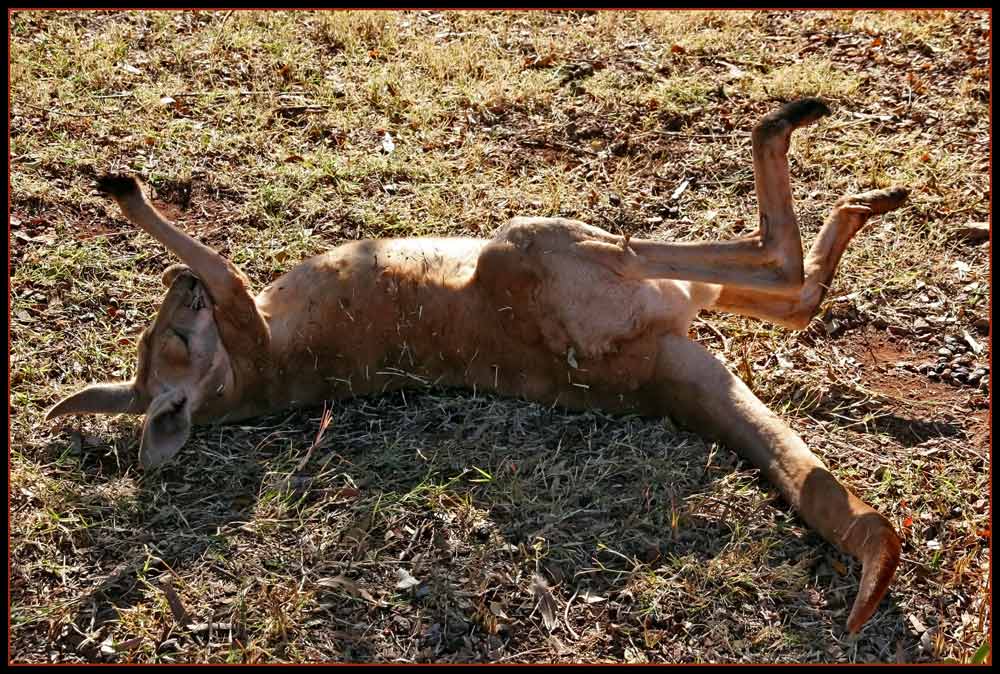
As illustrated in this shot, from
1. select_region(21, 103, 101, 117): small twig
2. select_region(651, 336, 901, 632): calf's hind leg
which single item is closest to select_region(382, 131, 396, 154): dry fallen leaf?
select_region(21, 103, 101, 117): small twig

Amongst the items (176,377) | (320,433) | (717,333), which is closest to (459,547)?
(320,433)

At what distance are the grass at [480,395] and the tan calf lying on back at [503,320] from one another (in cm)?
17

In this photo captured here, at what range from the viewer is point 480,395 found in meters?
4.58

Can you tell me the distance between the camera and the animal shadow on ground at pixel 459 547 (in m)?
3.62

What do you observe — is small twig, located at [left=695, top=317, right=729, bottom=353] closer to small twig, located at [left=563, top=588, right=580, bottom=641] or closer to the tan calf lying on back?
the tan calf lying on back

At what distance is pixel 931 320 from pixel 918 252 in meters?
0.53

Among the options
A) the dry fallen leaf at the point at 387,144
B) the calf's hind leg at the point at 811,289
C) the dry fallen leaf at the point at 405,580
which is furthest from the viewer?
the dry fallen leaf at the point at 387,144

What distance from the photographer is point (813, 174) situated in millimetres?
5973

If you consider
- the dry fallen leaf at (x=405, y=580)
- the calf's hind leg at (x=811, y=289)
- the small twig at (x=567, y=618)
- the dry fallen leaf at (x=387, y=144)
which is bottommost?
the small twig at (x=567, y=618)

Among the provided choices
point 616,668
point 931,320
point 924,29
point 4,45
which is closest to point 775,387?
point 931,320

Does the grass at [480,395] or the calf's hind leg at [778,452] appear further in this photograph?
the grass at [480,395]

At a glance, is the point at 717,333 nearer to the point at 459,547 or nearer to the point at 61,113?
the point at 459,547

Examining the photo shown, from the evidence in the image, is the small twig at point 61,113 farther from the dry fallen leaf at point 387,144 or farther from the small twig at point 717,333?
the small twig at point 717,333

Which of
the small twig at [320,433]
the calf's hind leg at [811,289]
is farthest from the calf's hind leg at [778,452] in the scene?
the small twig at [320,433]
